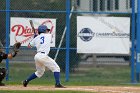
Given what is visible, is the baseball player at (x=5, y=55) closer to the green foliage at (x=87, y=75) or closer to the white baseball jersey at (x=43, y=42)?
the white baseball jersey at (x=43, y=42)

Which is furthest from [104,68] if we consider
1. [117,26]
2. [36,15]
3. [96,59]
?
[36,15]

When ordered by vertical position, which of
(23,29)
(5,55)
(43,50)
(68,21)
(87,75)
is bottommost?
(87,75)

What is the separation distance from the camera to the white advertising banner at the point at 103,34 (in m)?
17.1

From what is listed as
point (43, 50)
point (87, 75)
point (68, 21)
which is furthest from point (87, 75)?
point (43, 50)

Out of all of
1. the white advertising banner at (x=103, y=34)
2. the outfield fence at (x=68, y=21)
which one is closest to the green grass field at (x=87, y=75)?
the outfield fence at (x=68, y=21)

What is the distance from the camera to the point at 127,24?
17.0 meters

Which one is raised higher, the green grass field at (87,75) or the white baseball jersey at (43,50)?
the white baseball jersey at (43,50)

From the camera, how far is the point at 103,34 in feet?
56.1

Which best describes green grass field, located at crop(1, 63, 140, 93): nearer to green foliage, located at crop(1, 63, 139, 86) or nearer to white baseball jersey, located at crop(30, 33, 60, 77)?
green foliage, located at crop(1, 63, 139, 86)

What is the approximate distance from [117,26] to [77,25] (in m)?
1.37

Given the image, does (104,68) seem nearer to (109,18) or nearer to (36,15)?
(109,18)

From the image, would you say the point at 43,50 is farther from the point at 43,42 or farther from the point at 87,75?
the point at 87,75

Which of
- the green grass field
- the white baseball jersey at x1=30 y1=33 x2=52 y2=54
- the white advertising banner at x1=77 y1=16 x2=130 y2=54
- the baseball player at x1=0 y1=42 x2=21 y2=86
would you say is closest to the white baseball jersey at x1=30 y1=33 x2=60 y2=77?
the white baseball jersey at x1=30 y1=33 x2=52 y2=54

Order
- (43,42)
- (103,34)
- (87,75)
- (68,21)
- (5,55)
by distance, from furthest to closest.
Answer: (87,75) → (103,34) → (68,21) → (5,55) → (43,42)
